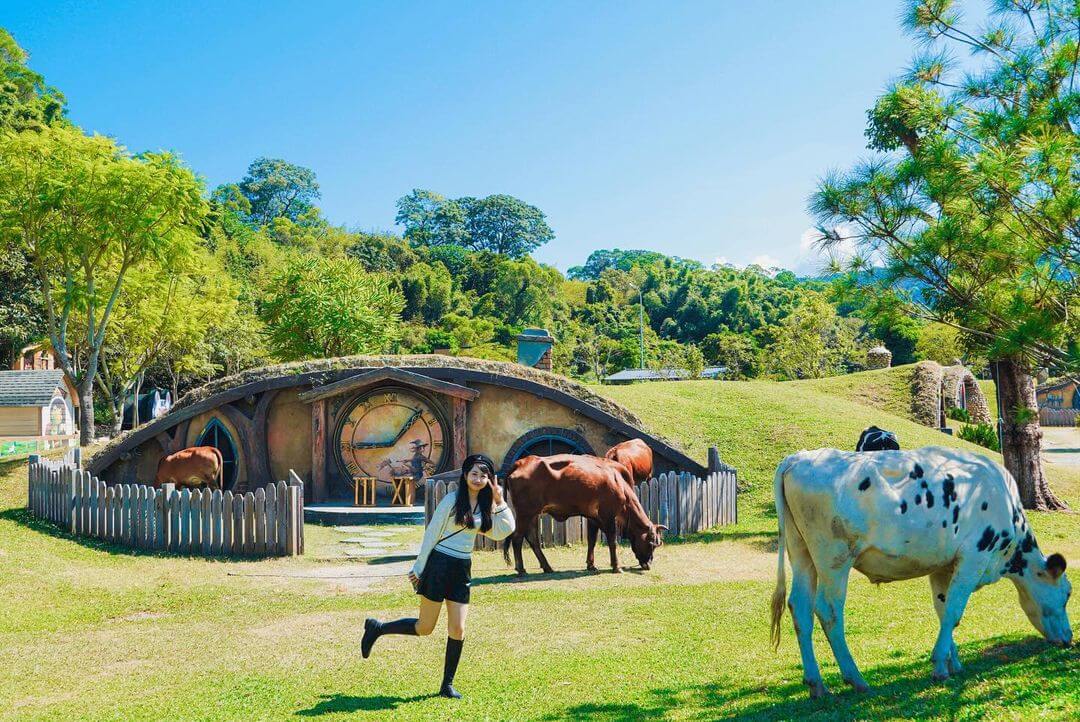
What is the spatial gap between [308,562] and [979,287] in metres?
11.0

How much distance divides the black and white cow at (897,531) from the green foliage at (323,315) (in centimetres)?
3254

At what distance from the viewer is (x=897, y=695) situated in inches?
235

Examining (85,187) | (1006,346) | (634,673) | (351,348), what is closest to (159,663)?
(634,673)

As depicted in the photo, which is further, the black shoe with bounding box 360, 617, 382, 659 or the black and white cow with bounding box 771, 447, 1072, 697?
the black shoe with bounding box 360, 617, 382, 659

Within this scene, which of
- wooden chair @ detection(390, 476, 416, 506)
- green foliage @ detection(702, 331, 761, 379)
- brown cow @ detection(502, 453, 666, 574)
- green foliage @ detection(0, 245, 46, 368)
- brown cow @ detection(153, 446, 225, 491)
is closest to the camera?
brown cow @ detection(502, 453, 666, 574)

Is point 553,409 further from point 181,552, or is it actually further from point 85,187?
point 85,187

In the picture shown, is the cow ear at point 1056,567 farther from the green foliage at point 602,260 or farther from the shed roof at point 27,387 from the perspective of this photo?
the green foliage at point 602,260

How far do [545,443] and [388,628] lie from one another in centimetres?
1295

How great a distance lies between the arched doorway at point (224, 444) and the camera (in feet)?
65.6

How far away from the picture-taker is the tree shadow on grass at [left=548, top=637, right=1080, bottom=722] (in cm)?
556

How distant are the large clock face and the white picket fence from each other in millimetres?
5574

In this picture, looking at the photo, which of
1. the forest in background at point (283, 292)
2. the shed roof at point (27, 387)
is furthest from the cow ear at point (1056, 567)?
the shed roof at point (27, 387)

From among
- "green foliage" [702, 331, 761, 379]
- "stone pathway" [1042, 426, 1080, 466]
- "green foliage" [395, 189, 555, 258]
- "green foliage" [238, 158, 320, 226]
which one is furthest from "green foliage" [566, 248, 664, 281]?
"stone pathway" [1042, 426, 1080, 466]

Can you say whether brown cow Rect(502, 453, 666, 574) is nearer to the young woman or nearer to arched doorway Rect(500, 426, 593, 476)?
the young woman
